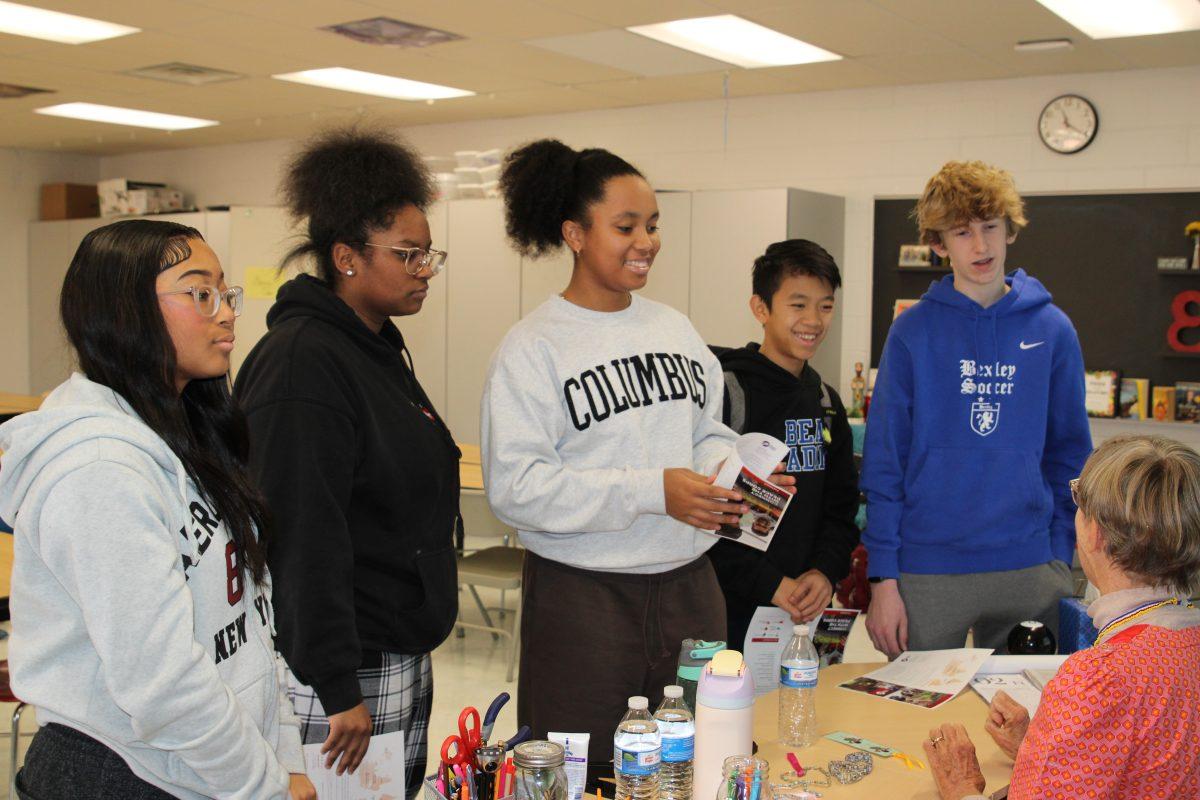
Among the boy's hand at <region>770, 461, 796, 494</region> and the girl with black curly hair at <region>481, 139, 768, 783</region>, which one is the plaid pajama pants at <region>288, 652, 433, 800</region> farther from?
the boy's hand at <region>770, 461, 796, 494</region>

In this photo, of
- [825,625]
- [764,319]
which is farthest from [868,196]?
[825,625]

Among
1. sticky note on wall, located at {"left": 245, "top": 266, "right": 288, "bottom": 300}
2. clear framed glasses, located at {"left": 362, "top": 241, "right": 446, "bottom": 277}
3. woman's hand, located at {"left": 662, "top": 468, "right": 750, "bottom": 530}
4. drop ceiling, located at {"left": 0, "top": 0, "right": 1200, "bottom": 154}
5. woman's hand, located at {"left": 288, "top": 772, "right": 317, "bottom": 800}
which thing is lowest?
woman's hand, located at {"left": 288, "top": 772, "right": 317, "bottom": 800}

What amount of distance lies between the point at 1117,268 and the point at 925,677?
14.1 feet

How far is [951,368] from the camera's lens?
2.50m

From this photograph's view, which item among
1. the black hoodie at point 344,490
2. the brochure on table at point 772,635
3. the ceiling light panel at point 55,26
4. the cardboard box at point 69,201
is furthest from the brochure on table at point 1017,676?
the cardboard box at point 69,201

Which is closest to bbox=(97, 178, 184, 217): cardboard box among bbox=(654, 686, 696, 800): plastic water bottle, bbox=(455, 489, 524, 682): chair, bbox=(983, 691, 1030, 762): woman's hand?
bbox=(455, 489, 524, 682): chair

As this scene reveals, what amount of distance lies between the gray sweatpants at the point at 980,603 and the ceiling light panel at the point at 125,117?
6958 mm

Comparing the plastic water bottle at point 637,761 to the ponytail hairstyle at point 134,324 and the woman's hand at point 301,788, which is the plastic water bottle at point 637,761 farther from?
the ponytail hairstyle at point 134,324

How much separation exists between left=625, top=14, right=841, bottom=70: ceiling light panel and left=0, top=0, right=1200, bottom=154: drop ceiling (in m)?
0.10

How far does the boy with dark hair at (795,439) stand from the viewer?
8.11 ft

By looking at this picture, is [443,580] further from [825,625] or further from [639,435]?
[825,625]

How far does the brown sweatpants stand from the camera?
2.11 m

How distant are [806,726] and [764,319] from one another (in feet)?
3.61

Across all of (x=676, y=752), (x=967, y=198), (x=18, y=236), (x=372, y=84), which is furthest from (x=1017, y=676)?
(x=18, y=236)
